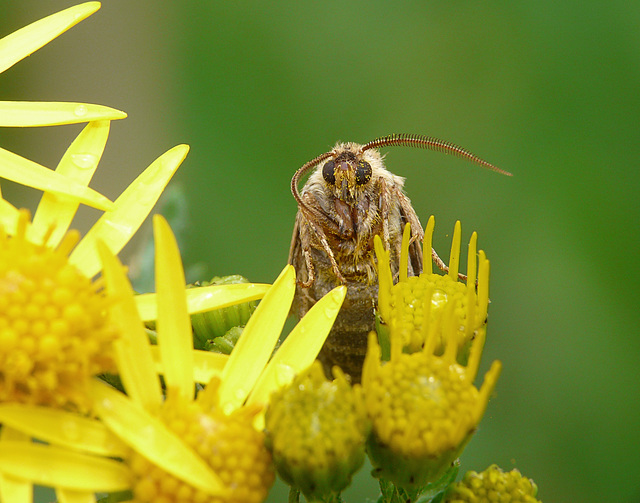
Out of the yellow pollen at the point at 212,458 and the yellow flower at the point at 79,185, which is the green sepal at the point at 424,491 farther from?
the yellow flower at the point at 79,185

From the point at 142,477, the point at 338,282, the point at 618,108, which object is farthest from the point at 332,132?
the point at 142,477

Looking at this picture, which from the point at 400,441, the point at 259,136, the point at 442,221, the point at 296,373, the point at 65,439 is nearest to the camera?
the point at 65,439

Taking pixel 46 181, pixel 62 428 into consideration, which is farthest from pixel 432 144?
pixel 62 428

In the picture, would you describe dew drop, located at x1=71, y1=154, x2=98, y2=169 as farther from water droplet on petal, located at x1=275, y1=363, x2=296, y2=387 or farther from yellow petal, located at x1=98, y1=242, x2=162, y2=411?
water droplet on petal, located at x1=275, y1=363, x2=296, y2=387

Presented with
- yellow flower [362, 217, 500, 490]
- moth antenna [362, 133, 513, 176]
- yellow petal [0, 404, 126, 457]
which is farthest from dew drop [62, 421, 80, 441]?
moth antenna [362, 133, 513, 176]

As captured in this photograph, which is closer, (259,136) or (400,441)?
(400,441)

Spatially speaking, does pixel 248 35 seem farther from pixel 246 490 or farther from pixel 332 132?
pixel 246 490

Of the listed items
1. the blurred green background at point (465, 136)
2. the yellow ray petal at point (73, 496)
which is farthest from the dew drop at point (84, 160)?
the blurred green background at point (465, 136)
